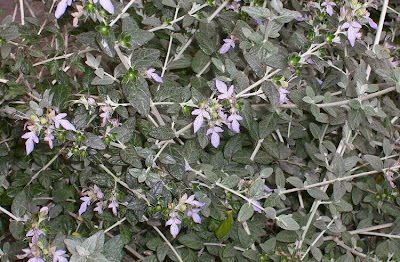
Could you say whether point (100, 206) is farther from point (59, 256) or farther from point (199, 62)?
point (199, 62)

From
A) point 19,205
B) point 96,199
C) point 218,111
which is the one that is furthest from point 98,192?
point 218,111

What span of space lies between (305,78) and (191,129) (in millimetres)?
393

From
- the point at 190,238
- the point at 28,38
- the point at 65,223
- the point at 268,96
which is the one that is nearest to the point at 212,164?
the point at 190,238

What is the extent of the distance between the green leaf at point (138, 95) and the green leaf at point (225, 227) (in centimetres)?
42

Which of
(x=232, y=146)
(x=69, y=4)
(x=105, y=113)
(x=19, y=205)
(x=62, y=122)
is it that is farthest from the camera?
A: (x=232, y=146)

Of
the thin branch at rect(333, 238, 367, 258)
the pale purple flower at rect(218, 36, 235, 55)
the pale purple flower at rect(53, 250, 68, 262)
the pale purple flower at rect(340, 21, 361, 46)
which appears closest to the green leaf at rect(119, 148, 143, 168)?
the pale purple flower at rect(53, 250, 68, 262)

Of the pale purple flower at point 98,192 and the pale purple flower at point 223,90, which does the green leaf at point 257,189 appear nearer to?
the pale purple flower at point 223,90

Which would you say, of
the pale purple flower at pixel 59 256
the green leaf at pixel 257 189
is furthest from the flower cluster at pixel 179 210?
the pale purple flower at pixel 59 256

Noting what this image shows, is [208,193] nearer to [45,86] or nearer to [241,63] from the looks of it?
[241,63]

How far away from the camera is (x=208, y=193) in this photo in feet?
4.12

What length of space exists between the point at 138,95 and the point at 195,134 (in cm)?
22

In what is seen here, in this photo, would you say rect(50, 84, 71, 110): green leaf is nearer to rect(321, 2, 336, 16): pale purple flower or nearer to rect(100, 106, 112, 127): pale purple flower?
rect(100, 106, 112, 127): pale purple flower

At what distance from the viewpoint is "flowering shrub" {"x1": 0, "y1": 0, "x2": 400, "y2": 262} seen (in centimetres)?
105

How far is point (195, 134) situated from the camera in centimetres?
118
